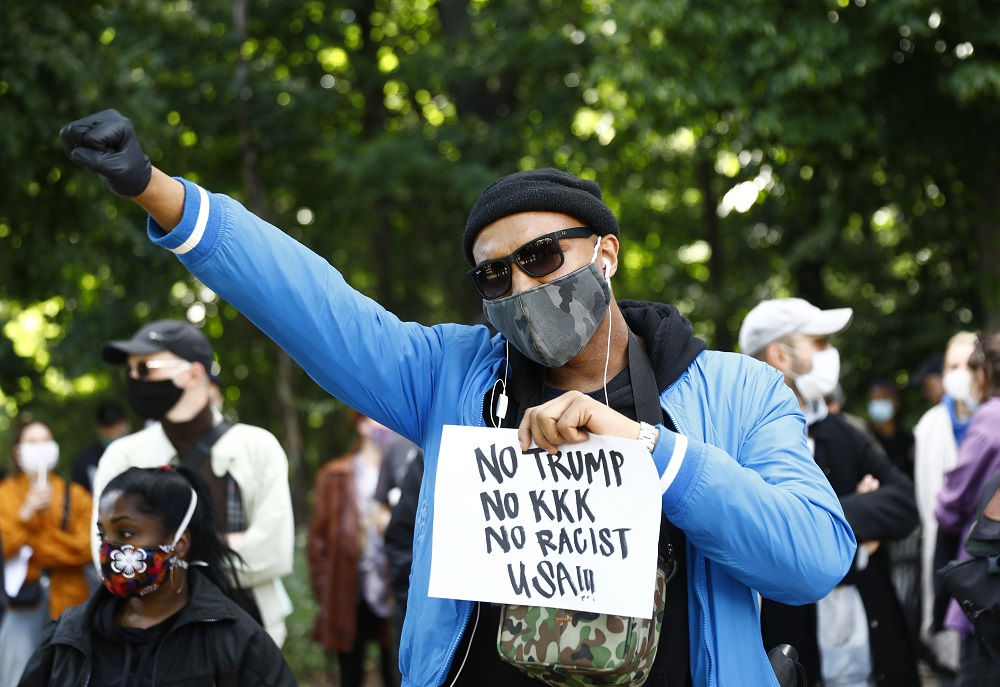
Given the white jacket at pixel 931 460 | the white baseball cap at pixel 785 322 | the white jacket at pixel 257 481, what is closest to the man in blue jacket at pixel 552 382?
the white baseball cap at pixel 785 322

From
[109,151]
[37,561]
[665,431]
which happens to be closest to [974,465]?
[665,431]

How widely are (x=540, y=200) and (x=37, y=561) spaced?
5.25 metres

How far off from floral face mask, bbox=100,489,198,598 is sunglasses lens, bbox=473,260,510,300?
1933mm

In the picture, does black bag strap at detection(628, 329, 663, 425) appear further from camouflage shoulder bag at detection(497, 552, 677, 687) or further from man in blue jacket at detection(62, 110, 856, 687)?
camouflage shoulder bag at detection(497, 552, 677, 687)

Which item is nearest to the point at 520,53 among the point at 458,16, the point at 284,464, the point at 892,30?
the point at 458,16

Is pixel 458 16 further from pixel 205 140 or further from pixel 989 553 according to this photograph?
pixel 989 553

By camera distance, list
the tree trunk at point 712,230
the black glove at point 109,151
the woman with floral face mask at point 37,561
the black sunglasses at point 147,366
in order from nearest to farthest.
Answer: the black glove at point 109,151 < the black sunglasses at point 147,366 < the woman with floral face mask at point 37,561 < the tree trunk at point 712,230

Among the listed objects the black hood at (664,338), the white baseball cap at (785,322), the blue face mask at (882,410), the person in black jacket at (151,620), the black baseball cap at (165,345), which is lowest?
Answer: the person in black jacket at (151,620)

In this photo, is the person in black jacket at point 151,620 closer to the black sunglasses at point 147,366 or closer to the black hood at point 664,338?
the black sunglasses at point 147,366

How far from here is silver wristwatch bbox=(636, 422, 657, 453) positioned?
7.91 feet

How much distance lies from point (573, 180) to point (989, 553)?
2435 mm

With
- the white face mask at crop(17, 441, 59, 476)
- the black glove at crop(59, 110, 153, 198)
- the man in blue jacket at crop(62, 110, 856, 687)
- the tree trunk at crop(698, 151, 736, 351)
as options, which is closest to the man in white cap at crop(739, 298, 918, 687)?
the man in blue jacket at crop(62, 110, 856, 687)

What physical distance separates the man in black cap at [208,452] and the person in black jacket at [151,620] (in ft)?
2.97

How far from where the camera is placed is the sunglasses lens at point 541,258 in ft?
8.78
